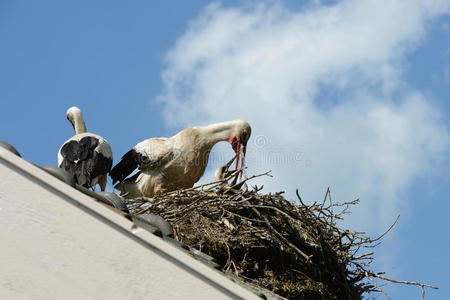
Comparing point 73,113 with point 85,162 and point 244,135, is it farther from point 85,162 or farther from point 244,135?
point 244,135

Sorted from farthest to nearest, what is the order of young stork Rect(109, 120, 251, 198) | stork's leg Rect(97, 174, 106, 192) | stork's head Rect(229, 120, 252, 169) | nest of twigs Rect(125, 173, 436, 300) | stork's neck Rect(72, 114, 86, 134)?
stork's neck Rect(72, 114, 86, 134) → stork's head Rect(229, 120, 252, 169) → stork's leg Rect(97, 174, 106, 192) → young stork Rect(109, 120, 251, 198) → nest of twigs Rect(125, 173, 436, 300)

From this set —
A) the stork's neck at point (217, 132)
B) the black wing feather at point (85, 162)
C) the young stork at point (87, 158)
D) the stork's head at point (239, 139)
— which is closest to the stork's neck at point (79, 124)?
the young stork at point (87, 158)

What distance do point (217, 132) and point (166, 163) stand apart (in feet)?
2.69

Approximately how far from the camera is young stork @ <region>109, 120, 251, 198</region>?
897 centimetres

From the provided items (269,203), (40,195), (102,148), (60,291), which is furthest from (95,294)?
(102,148)

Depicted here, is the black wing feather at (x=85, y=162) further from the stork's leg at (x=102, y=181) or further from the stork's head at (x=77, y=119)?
the stork's head at (x=77, y=119)

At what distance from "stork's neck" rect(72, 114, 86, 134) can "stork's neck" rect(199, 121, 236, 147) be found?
5.86 feet

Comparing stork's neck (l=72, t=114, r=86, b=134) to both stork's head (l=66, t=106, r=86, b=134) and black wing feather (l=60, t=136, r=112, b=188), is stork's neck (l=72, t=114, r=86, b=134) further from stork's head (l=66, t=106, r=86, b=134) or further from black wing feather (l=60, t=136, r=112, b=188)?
black wing feather (l=60, t=136, r=112, b=188)

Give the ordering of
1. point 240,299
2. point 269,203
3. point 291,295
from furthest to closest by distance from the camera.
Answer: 1. point 269,203
2. point 291,295
3. point 240,299

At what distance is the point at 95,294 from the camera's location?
328cm

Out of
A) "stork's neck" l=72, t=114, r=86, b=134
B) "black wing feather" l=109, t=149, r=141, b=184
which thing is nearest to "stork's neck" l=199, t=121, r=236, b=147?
"black wing feather" l=109, t=149, r=141, b=184

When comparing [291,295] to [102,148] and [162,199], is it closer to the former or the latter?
[162,199]

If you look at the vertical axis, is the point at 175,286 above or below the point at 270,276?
below

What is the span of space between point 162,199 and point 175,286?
3651 mm
